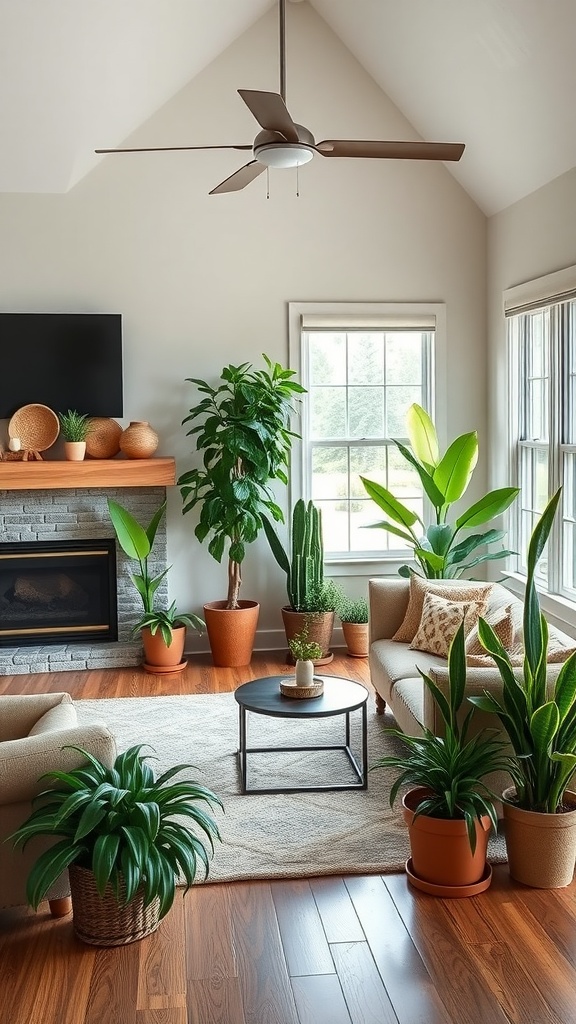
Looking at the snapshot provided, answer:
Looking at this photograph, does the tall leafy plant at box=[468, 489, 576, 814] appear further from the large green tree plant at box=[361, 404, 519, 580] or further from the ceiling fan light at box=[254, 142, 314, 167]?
the large green tree plant at box=[361, 404, 519, 580]

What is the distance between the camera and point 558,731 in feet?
10.5

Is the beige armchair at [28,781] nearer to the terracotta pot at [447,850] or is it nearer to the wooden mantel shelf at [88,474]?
the terracotta pot at [447,850]

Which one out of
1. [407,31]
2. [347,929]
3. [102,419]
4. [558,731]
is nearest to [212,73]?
[407,31]

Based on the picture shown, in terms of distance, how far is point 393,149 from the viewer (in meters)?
3.70

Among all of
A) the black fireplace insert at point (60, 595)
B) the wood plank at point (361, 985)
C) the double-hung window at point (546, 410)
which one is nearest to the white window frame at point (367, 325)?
the double-hung window at point (546, 410)

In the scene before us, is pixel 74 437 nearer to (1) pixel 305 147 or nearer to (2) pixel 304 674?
(2) pixel 304 674

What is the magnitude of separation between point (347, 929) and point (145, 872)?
26.8 inches

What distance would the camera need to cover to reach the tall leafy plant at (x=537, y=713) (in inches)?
122

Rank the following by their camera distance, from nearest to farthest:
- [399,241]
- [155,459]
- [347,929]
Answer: [347,929] → [155,459] → [399,241]

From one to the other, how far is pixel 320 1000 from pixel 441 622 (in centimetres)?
212

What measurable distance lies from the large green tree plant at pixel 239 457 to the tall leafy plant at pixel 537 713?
271 centimetres

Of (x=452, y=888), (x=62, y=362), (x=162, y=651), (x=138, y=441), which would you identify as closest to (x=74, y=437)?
(x=138, y=441)

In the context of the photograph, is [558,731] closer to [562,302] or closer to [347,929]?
[347,929]

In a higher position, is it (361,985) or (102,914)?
(102,914)
